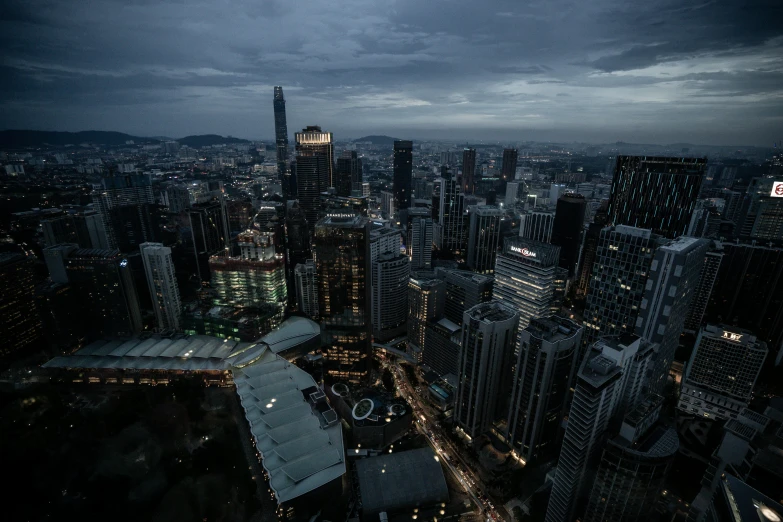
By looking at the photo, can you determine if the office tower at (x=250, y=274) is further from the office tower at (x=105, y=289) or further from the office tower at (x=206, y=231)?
the office tower at (x=105, y=289)

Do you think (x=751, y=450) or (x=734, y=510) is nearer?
(x=734, y=510)

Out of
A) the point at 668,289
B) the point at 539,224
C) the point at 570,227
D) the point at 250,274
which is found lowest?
the point at 250,274

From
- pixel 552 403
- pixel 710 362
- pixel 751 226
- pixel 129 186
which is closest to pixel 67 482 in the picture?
pixel 552 403

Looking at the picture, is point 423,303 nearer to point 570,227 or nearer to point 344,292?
point 344,292

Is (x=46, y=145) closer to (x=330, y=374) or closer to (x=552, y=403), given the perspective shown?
(x=330, y=374)

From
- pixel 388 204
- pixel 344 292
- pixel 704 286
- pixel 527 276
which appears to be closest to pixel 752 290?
pixel 704 286

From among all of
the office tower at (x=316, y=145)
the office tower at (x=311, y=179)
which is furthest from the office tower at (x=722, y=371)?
the office tower at (x=316, y=145)
